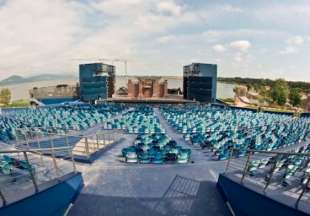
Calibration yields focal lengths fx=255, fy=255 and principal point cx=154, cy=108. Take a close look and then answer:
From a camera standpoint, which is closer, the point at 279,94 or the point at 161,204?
the point at 161,204

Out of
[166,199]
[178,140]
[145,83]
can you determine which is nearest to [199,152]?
[178,140]

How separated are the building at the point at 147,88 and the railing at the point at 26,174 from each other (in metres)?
35.0

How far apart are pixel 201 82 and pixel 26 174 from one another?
33814 millimetres

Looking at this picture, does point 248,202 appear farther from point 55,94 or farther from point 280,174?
point 55,94

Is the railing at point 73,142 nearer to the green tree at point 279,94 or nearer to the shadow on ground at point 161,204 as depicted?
the shadow on ground at point 161,204

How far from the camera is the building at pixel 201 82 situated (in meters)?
36.9

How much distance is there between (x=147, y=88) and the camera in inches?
1730

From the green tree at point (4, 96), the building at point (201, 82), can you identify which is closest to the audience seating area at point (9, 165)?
the building at point (201, 82)

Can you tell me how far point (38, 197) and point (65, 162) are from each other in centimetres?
409

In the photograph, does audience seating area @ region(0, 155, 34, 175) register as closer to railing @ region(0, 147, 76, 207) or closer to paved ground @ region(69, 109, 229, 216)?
railing @ region(0, 147, 76, 207)

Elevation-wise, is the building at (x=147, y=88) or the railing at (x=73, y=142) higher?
the building at (x=147, y=88)

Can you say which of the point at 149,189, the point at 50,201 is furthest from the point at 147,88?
the point at 50,201

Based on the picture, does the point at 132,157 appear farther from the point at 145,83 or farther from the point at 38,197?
the point at 145,83

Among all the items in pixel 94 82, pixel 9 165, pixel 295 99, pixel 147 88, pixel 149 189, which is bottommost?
pixel 295 99
